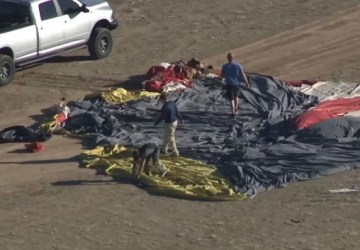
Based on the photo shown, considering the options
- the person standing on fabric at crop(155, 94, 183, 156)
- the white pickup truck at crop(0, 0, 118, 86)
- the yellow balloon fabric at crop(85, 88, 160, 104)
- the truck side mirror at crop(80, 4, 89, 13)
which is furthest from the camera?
the truck side mirror at crop(80, 4, 89, 13)

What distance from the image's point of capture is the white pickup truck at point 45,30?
3066 centimetres

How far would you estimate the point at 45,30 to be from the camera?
103ft

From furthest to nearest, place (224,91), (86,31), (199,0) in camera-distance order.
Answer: (199,0), (86,31), (224,91)

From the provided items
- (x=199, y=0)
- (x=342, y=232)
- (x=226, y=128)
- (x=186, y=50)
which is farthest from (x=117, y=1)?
(x=342, y=232)

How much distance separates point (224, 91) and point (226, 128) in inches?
86.6

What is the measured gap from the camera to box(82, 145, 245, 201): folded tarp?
23.3 m

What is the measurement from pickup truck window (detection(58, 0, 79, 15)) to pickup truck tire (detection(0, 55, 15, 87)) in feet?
7.17

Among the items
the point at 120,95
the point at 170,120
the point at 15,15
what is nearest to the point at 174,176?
the point at 170,120

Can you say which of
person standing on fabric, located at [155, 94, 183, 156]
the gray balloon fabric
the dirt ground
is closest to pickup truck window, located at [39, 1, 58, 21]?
the dirt ground

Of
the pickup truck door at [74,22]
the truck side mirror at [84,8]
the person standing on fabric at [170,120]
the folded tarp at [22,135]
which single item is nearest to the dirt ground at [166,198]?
the folded tarp at [22,135]

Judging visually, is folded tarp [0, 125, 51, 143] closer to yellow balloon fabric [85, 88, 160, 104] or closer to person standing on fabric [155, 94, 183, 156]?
yellow balloon fabric [85, 88, 160, 104]

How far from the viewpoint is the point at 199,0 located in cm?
3875

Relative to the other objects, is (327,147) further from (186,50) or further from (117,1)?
(117,1)

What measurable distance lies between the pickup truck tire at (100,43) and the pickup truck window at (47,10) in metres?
1.43
